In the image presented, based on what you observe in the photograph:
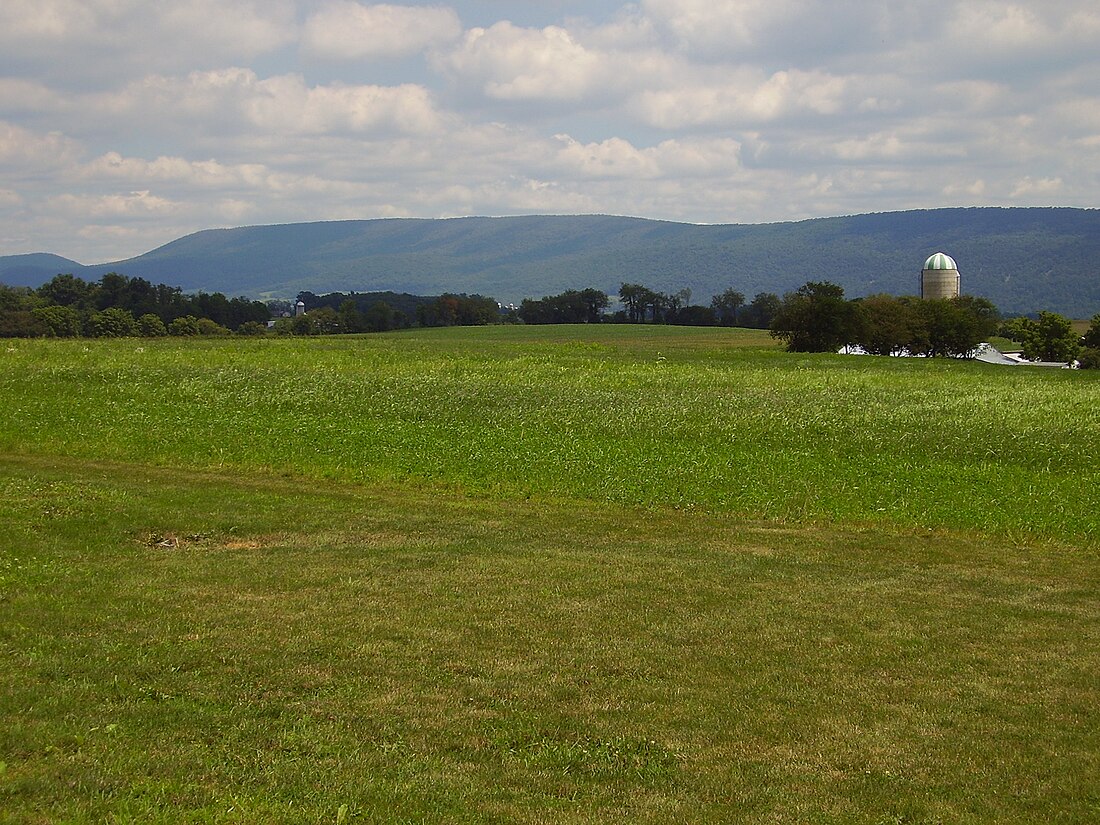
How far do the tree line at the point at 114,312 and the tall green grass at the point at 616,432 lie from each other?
41417 millimetres

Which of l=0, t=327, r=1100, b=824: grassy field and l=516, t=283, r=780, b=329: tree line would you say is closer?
l=0, t=327, r=1100, b=824: grassy field

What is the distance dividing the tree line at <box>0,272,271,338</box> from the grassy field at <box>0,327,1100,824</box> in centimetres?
6429

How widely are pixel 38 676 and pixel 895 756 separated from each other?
7.29 meters

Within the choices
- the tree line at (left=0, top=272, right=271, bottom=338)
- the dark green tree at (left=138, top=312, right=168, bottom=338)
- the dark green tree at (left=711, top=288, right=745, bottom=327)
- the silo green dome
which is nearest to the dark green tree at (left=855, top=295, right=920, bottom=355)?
the tree line at (left=0, top=272, right=271, bottom=338)

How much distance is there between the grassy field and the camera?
7.52 metres

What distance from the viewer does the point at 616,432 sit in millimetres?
30344

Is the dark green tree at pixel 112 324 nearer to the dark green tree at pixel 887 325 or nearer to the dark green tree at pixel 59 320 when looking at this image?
the dark green tree at pixel 59 320

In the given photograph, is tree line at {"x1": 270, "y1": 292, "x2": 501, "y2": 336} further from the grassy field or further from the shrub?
the grassy field

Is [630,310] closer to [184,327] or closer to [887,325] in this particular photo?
[887,325]

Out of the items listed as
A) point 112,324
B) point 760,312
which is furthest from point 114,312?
point 760,312

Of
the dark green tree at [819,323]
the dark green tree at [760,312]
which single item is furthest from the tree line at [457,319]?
the dark green tree at [760,312]

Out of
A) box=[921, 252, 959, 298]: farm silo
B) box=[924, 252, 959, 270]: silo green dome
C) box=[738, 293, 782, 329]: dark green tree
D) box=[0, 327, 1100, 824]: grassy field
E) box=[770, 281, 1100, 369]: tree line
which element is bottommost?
box=[0, 327, 1100, 824]: grassy field

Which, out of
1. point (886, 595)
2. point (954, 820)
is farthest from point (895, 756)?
point (886, 595)

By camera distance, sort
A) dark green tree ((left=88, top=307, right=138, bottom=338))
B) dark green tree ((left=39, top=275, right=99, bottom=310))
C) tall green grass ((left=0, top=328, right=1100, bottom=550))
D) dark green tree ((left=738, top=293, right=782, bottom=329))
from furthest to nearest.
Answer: dark green tree ((left=738, top=293, right=782, bottom=329)) < dark green tree ((left=39, top=275, right=99, bottom=310)) < dark green tree ((left=88, top=307, right=138, bottom=338)) < tall green grass ((left=0, top=328, right=1100, bottom=550))
